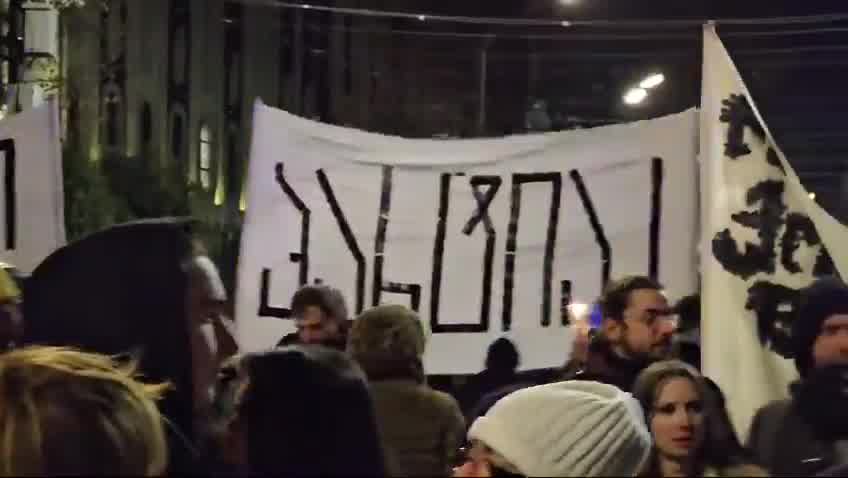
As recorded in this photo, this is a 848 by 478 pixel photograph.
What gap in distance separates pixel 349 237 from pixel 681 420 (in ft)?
10.0

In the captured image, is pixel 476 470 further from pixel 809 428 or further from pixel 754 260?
pixel 754 260

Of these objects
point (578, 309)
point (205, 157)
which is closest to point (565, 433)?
point (578, 309)

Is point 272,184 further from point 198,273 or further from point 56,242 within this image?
point 198,273

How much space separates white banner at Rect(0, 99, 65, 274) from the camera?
6.21 meters

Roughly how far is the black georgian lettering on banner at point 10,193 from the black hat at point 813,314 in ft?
12.2

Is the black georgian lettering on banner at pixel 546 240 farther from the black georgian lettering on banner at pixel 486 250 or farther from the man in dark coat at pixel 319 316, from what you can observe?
the man in dark coat at pixel 319 316

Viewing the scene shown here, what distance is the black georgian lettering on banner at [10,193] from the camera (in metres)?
6.25

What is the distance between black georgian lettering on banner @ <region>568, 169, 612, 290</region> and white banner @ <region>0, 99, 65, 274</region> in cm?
242

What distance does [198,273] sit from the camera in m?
2.78

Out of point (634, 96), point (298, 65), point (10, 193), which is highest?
point (298, 65)

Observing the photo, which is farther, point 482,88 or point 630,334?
point 482,88

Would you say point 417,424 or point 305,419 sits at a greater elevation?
point 305,419

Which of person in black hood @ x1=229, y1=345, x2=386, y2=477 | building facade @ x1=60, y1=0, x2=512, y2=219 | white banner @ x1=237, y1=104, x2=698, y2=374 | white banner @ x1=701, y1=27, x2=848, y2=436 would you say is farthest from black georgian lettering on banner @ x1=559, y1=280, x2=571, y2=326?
building facade @ x1=60, y1=0, x2=512, y2=219

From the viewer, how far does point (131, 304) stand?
271 cm
